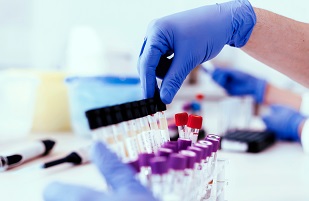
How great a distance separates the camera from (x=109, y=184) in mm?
617

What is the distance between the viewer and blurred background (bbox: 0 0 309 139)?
156cm

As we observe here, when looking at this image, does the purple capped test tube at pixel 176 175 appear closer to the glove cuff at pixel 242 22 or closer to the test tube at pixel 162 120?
the test tube at pixel 162 120

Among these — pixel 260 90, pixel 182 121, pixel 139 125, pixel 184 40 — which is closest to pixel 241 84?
pixel 260 90

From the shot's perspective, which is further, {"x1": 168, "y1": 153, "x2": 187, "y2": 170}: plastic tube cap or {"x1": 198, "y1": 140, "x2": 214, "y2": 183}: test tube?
{"x1": 198, "y1": 140, "x2": 214, "y2": 183}: test tube

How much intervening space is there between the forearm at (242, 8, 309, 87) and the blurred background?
168mm

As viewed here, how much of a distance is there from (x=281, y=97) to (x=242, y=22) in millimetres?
1259

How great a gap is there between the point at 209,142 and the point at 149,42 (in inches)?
11.8

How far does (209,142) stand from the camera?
0.74 meters

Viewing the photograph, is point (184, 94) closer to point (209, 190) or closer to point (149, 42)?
point (149, 42)

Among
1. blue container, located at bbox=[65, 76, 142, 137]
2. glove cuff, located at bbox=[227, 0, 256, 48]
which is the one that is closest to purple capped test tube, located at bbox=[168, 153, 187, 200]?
glove cuff, located at bbox=[227, 0, 256, 48]

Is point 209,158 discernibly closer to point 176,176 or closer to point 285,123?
point 176,176

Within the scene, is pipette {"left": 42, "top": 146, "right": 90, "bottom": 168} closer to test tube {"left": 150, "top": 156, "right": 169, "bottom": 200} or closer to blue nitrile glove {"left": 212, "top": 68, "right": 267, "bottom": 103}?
test tube {"left": 150, "top": 156, "right": 169, "bottom": 200}

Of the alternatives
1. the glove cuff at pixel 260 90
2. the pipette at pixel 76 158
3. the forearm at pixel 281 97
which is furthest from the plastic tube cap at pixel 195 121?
the glove cuff at pixel 260 90

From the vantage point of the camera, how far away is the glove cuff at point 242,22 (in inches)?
40.7
